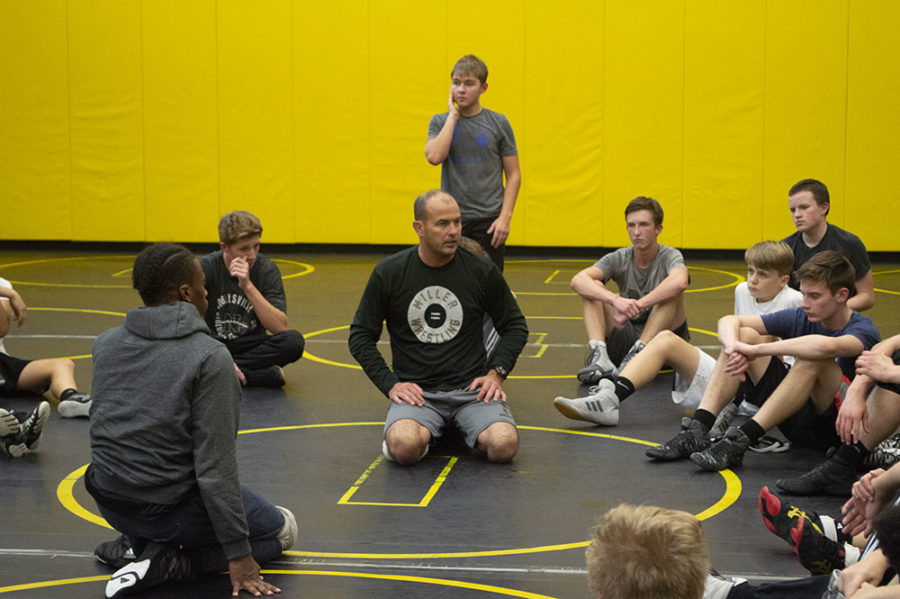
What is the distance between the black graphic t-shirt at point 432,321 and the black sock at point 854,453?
1.56 metres

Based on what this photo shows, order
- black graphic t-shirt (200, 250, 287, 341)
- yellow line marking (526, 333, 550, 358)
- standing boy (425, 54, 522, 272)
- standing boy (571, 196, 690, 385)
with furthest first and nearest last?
yellow line marking (526, 333, 550, 358) < standing boy (425, 54, 522, 272) < standing boy (571, 196, 690, 385) < black graphic t-shirt (200, 250, 287, 341)

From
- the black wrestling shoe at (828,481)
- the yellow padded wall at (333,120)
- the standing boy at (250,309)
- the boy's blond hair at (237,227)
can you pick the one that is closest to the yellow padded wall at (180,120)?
the yellow padded wall at (333,120)

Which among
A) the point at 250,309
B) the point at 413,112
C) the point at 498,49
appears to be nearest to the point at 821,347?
the point at 250,309

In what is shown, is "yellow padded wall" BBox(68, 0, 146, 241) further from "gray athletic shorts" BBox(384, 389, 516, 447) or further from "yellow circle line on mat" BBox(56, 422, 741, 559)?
"gray athletic shorts" BBox(384, 389, 516, 447)

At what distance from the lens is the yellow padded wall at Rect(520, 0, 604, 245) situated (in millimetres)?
13922

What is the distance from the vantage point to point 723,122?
1379 centimetres

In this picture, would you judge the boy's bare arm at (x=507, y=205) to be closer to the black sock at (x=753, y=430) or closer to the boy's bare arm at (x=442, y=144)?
the boy's bare arm at (x=442, y=144)

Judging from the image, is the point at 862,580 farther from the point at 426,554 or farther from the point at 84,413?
the point at 84,413

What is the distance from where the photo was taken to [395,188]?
47.3 ft

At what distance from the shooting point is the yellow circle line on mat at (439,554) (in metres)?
4.21

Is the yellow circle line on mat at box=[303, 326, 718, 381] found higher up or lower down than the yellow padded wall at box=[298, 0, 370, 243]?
lower down

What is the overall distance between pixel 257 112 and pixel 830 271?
34.5 ft

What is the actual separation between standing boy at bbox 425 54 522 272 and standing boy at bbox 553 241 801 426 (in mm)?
1970

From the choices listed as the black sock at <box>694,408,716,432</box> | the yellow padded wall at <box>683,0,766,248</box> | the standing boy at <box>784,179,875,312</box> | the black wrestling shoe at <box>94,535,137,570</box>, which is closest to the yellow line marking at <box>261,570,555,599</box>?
the black wrestling shoe at <box>94,535,137,570</box>
